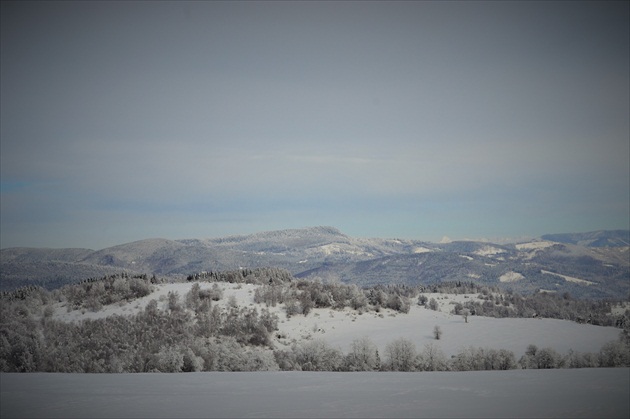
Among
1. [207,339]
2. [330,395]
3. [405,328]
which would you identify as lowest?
[405,328]

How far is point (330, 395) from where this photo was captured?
45.2 feet

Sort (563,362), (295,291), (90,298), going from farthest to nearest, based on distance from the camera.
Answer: (295,291) → (90,298) → (563,362)

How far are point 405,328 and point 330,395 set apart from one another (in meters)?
31.2

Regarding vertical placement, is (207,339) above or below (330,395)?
below

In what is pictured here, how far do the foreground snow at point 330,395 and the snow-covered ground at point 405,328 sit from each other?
1802cm

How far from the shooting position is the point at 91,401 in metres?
13.5

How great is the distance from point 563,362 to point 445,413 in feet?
56.0

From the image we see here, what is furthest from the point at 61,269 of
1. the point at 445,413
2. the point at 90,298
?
the point at 445,413

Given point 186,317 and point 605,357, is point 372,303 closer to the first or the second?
point 186,317

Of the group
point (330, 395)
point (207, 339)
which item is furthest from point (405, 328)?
point (330, 395)

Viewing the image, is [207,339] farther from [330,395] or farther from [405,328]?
[330,395]

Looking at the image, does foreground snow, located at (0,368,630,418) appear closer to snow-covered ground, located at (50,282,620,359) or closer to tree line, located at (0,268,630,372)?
tree line, located at (0,268,630,372)

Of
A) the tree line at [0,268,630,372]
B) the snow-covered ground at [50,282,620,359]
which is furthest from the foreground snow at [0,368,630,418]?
the snow-covered ground at [50,282,620,359]

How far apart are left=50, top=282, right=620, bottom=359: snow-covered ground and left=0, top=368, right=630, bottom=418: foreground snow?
18016mm
